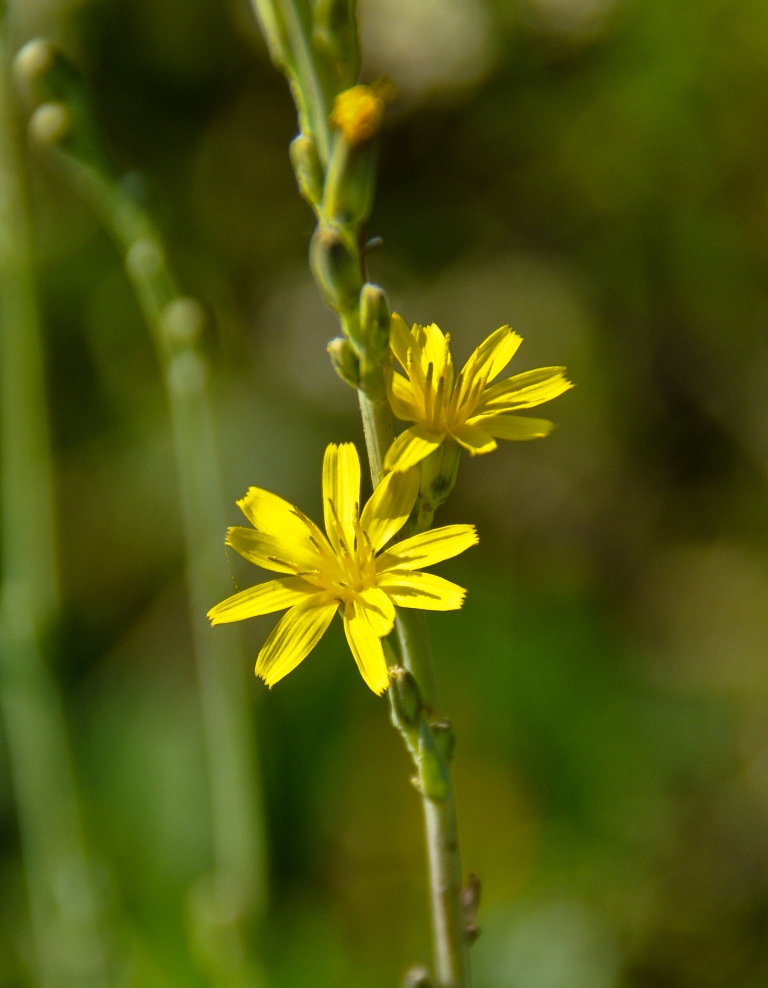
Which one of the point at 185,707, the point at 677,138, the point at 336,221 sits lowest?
the point at 185,707

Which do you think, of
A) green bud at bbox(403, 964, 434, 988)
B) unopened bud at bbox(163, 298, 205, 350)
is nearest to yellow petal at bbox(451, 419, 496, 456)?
green bud at bbox(403, 964, 434, 988)

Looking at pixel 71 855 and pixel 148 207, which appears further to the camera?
pixel 71 855

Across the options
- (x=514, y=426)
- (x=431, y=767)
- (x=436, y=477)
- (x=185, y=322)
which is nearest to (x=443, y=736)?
(x=431, y=767)

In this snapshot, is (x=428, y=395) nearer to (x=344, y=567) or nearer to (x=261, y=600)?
(x=344, y=567)

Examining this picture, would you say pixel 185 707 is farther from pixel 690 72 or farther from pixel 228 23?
pixel 690 72

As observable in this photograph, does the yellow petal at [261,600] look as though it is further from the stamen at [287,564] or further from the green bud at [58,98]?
the green bud at [58,98]

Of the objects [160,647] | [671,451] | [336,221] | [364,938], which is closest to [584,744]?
[364,938]

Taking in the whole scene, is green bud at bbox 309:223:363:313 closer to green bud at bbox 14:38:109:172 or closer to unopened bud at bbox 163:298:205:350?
unopened bud at bbox 163:298:205:350
